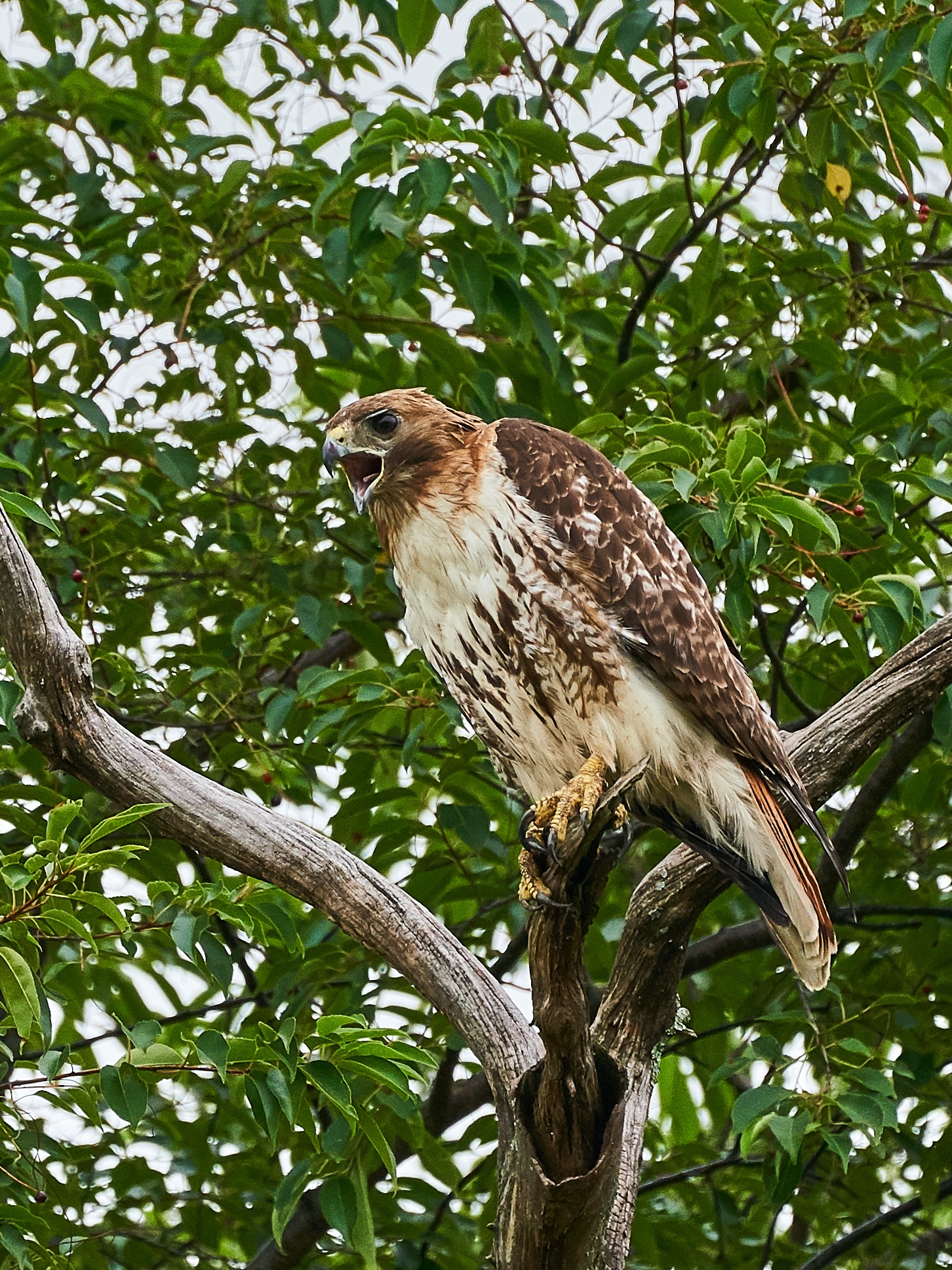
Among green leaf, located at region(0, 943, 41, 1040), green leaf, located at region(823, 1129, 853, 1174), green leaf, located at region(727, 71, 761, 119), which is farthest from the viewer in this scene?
green leaf, located at region(727, 71, 761, 119)

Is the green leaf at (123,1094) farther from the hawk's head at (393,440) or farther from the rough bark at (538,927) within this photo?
the hawk's head at (393,440)

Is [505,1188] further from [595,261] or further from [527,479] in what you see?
[595,261]

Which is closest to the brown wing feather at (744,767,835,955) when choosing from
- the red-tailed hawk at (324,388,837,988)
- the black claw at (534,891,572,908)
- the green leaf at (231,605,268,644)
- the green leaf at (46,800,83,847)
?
the red-tailed hawk at (324,388,837,988)

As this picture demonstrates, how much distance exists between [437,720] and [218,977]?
0.82m

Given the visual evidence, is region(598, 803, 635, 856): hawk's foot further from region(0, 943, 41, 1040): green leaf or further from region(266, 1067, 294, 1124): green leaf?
region(0, 943, 41, 1040): green leaf

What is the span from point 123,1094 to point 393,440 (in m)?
1.57

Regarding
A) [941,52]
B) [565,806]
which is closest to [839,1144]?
[565,806]

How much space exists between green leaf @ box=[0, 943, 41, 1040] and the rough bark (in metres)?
0.45

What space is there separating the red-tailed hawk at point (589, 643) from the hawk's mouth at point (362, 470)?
0.05 feet

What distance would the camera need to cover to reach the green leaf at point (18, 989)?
255 centimetres

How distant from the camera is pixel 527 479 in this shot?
10.9ft

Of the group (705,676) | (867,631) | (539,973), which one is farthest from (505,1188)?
(867,631)

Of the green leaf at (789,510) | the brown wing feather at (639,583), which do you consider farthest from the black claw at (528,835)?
the green leaf at (789,510)

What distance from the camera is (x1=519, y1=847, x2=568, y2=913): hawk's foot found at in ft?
8.54
